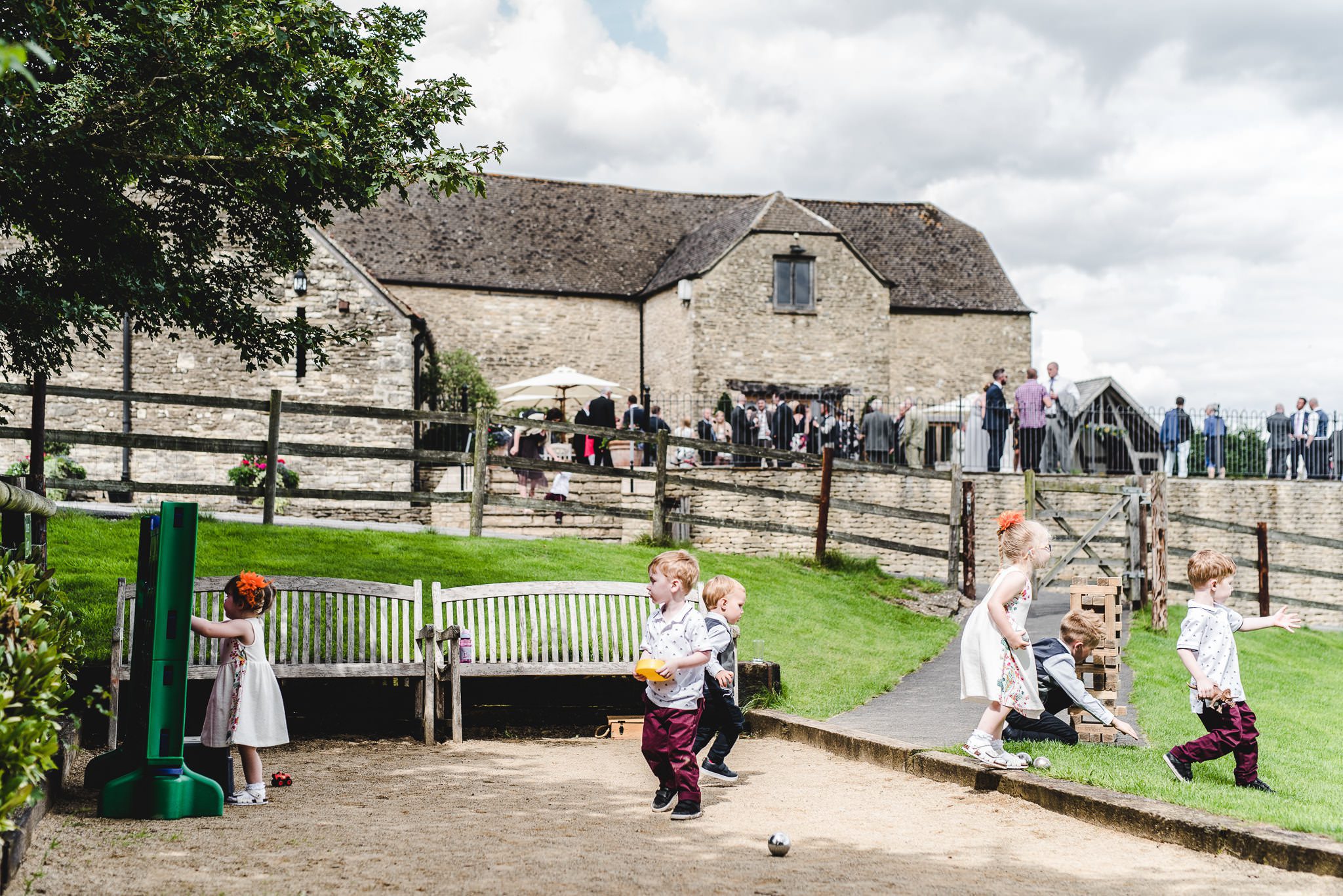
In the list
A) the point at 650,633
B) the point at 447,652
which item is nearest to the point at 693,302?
the point at 447,652

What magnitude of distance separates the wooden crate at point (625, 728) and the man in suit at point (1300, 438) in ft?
68.5

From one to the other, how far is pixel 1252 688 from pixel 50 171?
11173 millimetres

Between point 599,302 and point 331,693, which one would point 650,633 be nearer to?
point 331,693

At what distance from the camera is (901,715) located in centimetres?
897

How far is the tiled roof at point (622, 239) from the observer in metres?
33.4

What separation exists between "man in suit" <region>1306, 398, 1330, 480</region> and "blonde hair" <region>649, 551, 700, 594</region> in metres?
Result: 23.7

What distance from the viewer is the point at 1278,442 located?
25297mm

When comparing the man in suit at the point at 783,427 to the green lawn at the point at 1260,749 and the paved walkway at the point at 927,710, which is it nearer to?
the green lawn at the point at 1260,749

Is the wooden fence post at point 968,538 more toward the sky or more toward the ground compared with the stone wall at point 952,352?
more toward the ground

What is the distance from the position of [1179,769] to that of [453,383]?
27.1 m

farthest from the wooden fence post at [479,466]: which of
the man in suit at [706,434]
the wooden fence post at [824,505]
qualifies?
the man in suit at [706,434]

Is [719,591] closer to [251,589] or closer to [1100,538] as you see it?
[251,589]

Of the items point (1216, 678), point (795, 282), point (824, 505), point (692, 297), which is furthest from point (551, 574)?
point (795, 282)

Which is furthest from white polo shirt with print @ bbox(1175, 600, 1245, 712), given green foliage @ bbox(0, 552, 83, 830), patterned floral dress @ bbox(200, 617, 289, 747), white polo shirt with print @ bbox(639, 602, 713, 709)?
green foliage @ bbox(0, 552, 83, 830)
